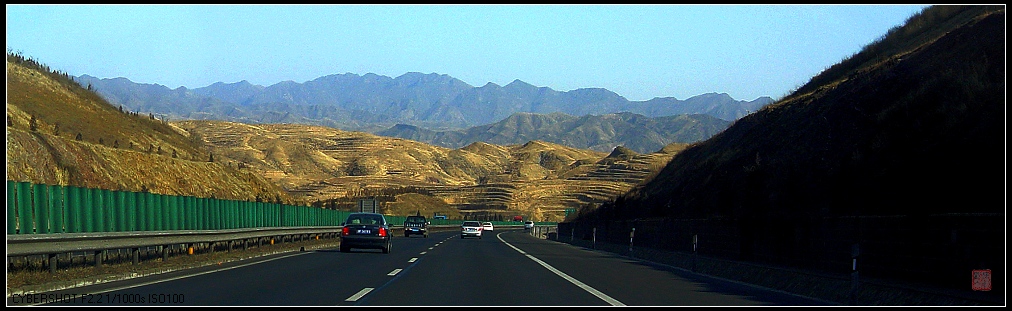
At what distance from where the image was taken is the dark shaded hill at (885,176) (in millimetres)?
15281

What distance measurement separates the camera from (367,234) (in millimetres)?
32500

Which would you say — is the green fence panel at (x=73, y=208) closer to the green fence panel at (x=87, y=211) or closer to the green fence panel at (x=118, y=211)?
the green fence panel at (x=87, y=211)

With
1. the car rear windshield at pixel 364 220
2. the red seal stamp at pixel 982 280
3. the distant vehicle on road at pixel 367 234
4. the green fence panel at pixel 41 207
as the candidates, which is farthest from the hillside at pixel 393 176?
the red seal stamp at pixel 982 280

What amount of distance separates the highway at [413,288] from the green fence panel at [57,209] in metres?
2.52

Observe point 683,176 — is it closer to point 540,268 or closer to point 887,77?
point 887,77

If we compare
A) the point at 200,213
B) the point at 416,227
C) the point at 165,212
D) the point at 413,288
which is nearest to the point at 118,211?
the point at 165,212

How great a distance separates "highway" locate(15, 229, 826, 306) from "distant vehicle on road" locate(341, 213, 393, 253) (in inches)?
336

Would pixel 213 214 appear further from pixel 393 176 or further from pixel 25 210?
pixel 393 176

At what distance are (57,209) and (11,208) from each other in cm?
240

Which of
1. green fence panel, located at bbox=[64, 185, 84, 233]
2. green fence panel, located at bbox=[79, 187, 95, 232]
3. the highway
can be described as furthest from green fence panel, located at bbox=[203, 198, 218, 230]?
green fence panel, located at bbox=[64, 185, 84, 233]

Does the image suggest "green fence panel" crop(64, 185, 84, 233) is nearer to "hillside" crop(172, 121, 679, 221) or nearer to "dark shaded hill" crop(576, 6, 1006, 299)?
"dark shaded hill" crop(576, 6, 1006, 299)

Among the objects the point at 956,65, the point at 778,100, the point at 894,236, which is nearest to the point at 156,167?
the point at 778,100

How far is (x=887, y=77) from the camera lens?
114 feet

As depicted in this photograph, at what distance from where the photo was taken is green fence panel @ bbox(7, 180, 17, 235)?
54.3ft
